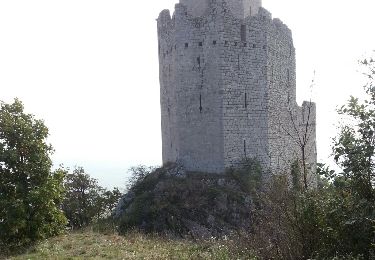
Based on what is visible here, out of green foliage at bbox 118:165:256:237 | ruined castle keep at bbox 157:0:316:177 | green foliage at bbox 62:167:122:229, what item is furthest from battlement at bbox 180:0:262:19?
green foliage at bbox 62:167:122:229

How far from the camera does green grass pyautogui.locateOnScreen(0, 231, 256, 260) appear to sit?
36.9 ft

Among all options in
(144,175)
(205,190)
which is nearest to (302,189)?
(205,190)

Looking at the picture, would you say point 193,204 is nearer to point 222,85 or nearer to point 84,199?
point 222,85

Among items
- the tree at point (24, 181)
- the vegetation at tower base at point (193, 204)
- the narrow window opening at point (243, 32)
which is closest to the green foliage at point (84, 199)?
the vegetation at tower base at point (193, 204)

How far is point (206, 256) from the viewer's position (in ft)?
36.6

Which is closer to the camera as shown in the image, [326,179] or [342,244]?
[342,244]

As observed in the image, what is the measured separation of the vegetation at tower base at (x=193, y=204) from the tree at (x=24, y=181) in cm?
676

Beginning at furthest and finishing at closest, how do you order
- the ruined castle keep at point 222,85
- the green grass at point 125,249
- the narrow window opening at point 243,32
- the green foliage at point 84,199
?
the green foliage at point 84,199
the narrow window opening at point 243,32
the ruined castle keep at point 222,85
the green grass at point 125,249

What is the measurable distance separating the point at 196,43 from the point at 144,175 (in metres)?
9.02

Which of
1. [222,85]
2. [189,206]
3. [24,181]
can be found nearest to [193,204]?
[189,206]

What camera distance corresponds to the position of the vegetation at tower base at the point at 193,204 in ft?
69.5

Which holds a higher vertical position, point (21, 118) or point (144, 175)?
point (21, 118)

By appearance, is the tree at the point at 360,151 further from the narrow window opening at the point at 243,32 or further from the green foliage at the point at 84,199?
the green foliage at the point at 84,199

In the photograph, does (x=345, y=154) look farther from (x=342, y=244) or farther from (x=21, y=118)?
(x=21, y=118)
